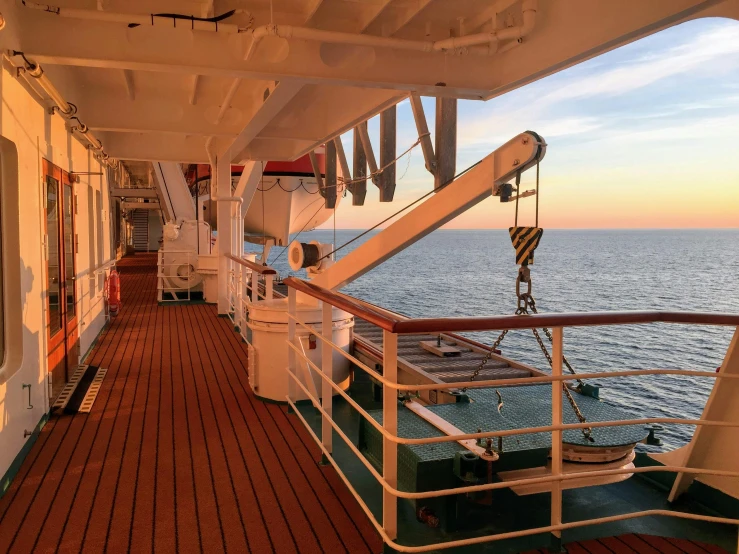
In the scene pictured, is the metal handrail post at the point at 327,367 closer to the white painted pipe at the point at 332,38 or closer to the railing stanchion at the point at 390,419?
the railing stanchion at the point at 390,419

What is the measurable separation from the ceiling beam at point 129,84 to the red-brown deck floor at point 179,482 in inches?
85.8

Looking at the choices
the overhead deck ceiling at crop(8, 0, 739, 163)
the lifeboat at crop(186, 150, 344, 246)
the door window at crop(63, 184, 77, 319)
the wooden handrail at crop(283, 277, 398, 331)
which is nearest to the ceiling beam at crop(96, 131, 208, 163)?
the door window at crop(63, 184, 77, 319)

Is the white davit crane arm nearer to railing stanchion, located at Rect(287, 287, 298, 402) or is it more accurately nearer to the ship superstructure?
the ship superstructure

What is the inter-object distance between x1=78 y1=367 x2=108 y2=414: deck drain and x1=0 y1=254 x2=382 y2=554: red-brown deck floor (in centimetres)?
6

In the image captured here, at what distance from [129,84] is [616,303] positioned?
84.4ft

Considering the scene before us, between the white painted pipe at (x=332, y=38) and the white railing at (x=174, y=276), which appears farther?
the white railing at (x=174, y=276)

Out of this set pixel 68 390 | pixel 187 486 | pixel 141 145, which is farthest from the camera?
pixel 141 145

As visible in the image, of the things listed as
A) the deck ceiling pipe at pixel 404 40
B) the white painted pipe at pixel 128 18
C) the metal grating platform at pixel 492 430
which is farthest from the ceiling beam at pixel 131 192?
the metal grating platform at pixel 492 430

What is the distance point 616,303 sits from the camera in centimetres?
2652

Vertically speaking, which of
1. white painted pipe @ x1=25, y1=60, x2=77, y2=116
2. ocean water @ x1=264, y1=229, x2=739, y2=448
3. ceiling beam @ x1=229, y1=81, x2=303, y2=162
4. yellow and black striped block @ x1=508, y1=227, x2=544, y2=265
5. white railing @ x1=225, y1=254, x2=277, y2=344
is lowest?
ocean water @ x1=264, y1=229, x2=739, y2=448

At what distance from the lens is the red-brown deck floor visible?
204 cm

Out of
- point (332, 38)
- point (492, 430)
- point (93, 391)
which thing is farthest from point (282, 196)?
point (492, 430)

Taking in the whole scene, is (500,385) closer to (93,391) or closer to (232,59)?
(232,59)

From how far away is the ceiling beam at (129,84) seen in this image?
4.22m
